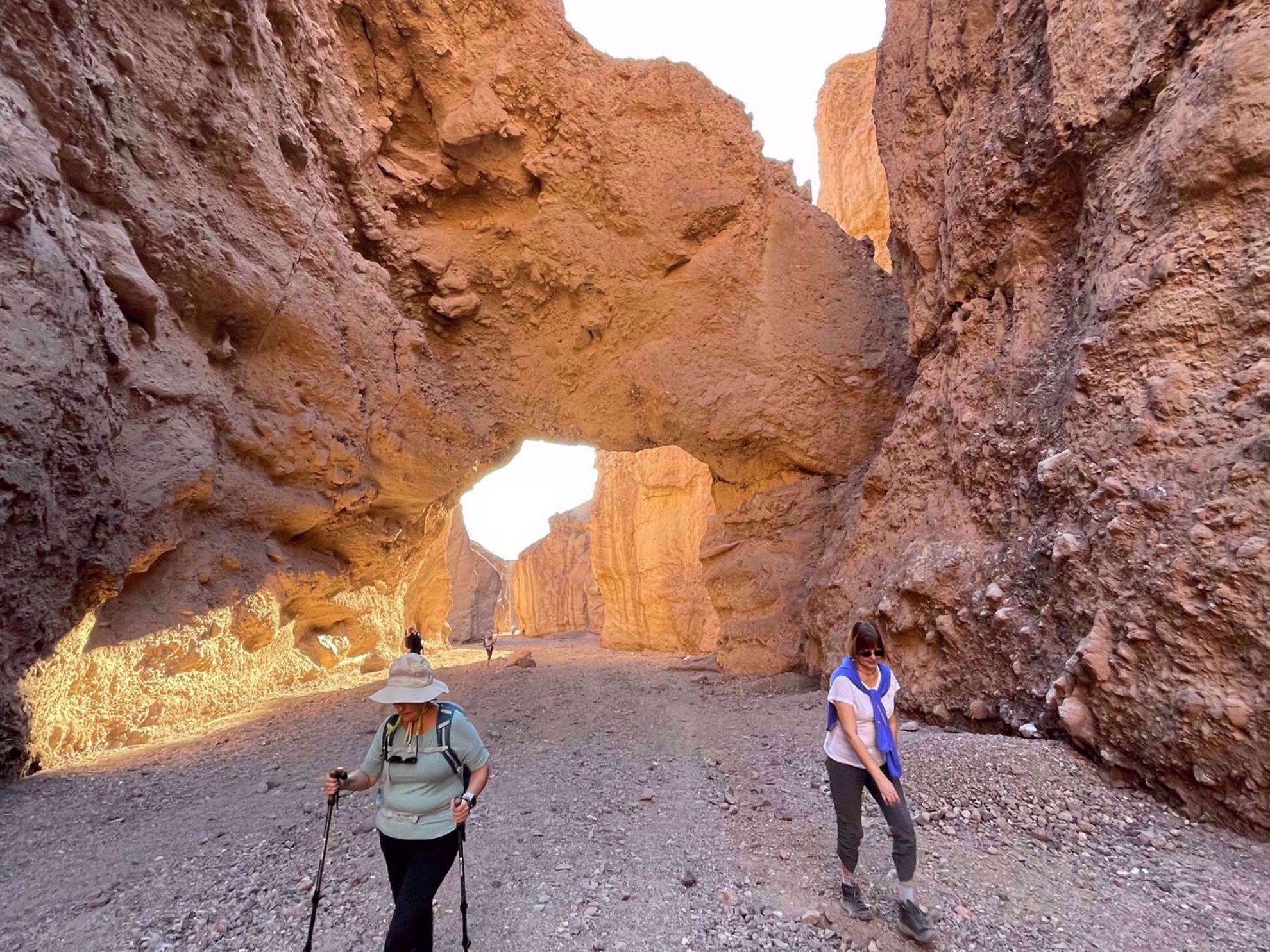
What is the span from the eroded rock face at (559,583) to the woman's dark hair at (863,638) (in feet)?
84.5

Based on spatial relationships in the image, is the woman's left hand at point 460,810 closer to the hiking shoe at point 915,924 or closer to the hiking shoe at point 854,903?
the hiking shoe at point 854,903

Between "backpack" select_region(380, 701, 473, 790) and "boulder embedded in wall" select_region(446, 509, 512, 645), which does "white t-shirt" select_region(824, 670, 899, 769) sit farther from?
"boulder embedded in wall" select_region(446, 509, 512, 645)

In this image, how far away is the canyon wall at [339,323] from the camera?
16.0 ft

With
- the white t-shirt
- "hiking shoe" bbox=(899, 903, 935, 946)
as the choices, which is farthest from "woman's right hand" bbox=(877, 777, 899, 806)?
"hiking shoe" bbox=(899, 903, 935, 946)

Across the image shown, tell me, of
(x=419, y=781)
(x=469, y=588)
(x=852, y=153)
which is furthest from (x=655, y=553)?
(x=419, y=781)

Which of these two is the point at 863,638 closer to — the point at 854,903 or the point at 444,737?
the point at 854,903

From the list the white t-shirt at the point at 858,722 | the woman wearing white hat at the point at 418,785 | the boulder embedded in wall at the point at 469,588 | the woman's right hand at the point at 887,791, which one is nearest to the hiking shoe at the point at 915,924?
the woman's right hand at the point at 887,791

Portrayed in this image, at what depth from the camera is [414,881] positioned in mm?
2381

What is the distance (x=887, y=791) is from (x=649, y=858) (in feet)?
5.08

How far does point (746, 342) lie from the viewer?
9.30 meters

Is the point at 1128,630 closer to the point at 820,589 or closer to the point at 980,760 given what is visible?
the point at 980,760

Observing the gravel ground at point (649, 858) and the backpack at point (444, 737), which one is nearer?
the backpack at point (444, 737)

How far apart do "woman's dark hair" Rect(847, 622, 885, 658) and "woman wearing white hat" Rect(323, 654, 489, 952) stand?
174 cm

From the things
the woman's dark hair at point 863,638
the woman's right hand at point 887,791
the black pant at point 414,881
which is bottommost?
the black pant at point 414,881
